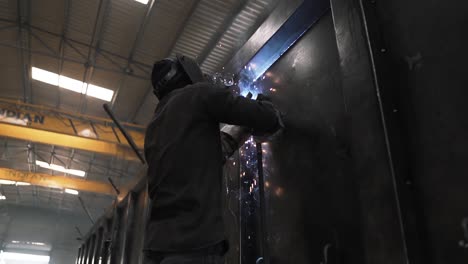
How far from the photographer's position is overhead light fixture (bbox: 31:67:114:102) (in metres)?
7.36

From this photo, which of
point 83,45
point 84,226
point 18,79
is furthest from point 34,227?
point 83,45

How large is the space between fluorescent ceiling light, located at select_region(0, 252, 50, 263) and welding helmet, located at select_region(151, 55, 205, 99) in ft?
53.3

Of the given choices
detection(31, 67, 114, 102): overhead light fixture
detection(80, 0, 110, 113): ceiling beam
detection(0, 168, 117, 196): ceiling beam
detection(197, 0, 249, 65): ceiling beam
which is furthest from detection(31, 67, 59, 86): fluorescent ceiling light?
detection(197, 0, 249, 65): ceiling beam

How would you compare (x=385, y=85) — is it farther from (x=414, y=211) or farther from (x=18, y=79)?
(x=18, y=79)

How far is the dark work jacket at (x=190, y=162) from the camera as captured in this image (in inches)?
42.3

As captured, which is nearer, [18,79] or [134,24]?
[134,24]

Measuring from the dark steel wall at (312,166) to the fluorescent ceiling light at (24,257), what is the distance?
→ 16.4 metres

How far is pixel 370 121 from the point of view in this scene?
3.11 ft

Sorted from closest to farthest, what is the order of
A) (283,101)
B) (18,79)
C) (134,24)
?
1. (283,101)
2. (134,24)
3. (18,79)

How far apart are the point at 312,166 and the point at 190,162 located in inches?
17.0

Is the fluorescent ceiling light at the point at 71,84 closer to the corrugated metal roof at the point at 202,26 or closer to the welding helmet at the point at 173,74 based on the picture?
the corrugated metal roof at the point at 202,26

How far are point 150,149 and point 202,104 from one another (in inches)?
10.9

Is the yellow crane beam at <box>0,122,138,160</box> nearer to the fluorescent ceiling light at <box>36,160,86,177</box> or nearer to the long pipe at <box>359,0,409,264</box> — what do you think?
the fluorescent ceiling light at <box>36,160,86,177</box>

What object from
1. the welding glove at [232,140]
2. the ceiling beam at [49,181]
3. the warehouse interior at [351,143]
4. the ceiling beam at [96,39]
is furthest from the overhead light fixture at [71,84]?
the welding glove at [232,140]
